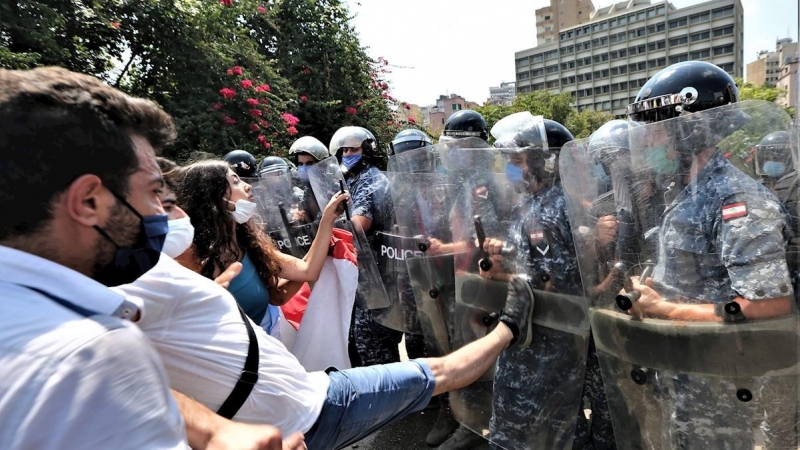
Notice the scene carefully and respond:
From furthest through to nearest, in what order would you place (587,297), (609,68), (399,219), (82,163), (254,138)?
(609,68), (254,138), (399,219), (587,297), (82,163)

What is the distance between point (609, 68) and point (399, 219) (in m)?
81.9

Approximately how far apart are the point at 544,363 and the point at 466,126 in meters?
2.41

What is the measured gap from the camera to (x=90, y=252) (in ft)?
3.00

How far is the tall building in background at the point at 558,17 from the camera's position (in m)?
91.3

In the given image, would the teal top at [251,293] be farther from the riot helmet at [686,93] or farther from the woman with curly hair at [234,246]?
the riot helmet at [686,93]

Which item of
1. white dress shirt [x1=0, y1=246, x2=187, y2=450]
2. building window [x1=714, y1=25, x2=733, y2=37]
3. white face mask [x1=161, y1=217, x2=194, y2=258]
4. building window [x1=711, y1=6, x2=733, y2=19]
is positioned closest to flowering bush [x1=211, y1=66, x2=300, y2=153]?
white face mask [x1=161, y1=217, x2=194, y2=258]

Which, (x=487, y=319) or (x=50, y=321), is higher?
(x=50, y=321)

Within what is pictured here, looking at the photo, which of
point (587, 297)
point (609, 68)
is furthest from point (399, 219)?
point (609, 68)

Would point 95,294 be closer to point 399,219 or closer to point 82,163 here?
point 82,163

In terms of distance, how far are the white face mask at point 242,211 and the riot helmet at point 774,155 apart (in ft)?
7.07

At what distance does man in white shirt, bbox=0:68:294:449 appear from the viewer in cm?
67

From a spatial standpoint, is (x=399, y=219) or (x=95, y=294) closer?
(x=95, y=294)

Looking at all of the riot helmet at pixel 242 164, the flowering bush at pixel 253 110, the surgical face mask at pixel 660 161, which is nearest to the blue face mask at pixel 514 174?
the surgical face mask at pixel 660 161

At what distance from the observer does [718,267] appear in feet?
5.41
